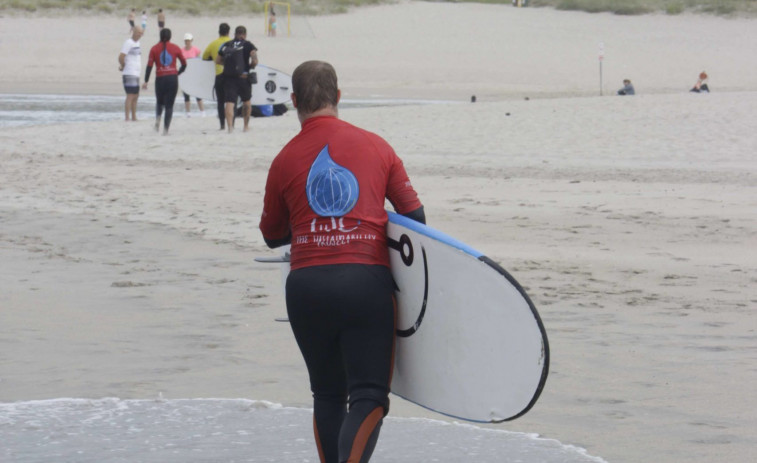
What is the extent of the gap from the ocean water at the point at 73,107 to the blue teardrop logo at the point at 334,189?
16.6m

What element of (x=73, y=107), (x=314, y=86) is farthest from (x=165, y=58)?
(x=314, y=86)

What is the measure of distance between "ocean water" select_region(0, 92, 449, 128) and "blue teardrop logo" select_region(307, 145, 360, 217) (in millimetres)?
16601

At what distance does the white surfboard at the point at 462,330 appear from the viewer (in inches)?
136

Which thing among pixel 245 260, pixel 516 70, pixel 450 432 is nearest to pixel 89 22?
pixel 516 70

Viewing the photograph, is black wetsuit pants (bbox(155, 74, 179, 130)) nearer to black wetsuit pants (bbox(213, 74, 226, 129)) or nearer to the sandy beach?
the sandy beach

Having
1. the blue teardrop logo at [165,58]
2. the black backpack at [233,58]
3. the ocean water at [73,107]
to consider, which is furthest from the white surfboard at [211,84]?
the black backpack at [233,58]

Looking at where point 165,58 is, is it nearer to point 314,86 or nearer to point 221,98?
point 221,98

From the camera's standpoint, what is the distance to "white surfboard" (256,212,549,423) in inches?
136

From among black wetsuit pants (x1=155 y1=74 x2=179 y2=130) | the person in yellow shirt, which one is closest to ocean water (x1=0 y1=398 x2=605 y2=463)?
the person in yellow shirt

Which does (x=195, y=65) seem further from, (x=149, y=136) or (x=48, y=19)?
(x=48, y=19)

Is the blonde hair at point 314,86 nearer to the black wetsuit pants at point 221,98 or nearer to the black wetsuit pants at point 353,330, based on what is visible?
the black wetsuit pants at point 353,330

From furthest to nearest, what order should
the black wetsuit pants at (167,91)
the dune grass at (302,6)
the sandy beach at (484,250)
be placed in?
the dune grass at (302,6), the black wetsuit pants at (167,91), the sandy beach at (484,250)

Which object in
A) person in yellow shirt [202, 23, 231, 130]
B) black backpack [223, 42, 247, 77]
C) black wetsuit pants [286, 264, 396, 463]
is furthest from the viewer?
person in yellow shirt [202, 23, 231, 130]

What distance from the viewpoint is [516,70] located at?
38.6m
